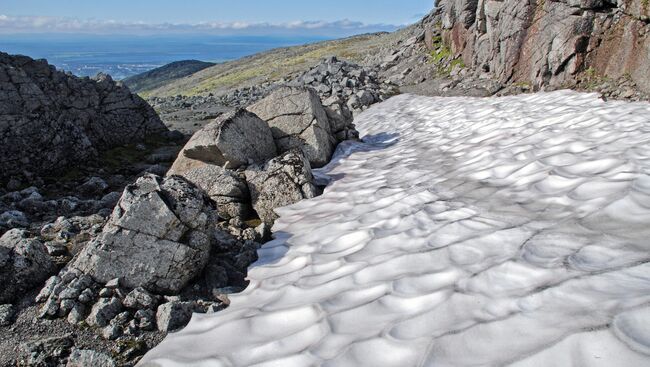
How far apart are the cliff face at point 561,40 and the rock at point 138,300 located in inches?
708

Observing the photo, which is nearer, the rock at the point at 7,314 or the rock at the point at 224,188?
the rock at the point at 7,314

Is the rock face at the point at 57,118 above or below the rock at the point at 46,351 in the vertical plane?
above

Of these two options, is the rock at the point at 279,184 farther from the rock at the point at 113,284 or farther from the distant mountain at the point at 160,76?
the distant mountain at the point at 160,76

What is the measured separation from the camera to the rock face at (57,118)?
571 inches

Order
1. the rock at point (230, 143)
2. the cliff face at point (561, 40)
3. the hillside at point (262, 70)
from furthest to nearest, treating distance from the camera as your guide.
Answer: the hillside at point (262, 70) < the cliff face at point (561, 40) < the rock at point (230, 143)

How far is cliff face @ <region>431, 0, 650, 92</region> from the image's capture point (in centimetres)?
1836

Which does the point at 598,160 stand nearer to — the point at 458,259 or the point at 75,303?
the point at 458,259

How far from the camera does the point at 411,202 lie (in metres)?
9.74

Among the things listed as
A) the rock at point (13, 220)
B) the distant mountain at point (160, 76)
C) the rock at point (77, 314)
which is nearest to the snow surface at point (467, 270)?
the rock at point (77, 314)

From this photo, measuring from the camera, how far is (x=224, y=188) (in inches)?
464

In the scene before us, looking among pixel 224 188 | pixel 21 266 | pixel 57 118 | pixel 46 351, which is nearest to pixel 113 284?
pixel 46 351

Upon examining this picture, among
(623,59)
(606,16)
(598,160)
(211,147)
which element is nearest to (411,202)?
(598,160)

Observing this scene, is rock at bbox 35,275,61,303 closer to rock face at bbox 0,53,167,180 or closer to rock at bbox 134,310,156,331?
rock at bbox 134,310,156,331

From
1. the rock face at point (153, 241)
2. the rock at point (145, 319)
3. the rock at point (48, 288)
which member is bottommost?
the rock at point (145, 319)
